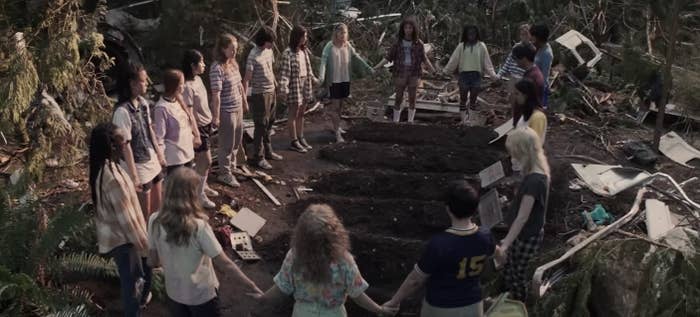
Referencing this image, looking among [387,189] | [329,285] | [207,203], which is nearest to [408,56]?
[387,189]

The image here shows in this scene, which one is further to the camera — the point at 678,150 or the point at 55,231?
the point at 678,150

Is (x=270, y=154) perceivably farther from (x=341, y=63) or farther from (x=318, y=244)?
(x=318, y=244)

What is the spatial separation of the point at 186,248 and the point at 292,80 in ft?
16.3

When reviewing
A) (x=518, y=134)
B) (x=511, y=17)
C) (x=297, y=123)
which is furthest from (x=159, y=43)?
(x=518, y=134)

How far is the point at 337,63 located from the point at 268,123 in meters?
1.39

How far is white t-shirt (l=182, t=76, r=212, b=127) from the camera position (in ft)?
23.0

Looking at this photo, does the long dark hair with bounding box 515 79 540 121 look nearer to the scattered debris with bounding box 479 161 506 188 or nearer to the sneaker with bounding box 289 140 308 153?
the scattered debris with bounding box 479 161 506 188

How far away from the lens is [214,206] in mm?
7574

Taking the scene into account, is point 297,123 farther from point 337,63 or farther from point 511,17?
point 511,17

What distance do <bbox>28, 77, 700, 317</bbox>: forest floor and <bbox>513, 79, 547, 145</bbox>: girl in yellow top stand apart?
109 centimetres

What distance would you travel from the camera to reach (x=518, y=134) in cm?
488

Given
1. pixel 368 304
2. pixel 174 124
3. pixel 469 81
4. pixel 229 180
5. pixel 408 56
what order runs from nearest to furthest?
pixel 368 304 → pixel 174 124 → pixel 229 180 → pixel 408 56 → pixel 469 81

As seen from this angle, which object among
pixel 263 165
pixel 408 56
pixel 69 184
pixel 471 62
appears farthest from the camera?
pixel 471 62

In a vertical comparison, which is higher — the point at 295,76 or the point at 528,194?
the point at 528,194
